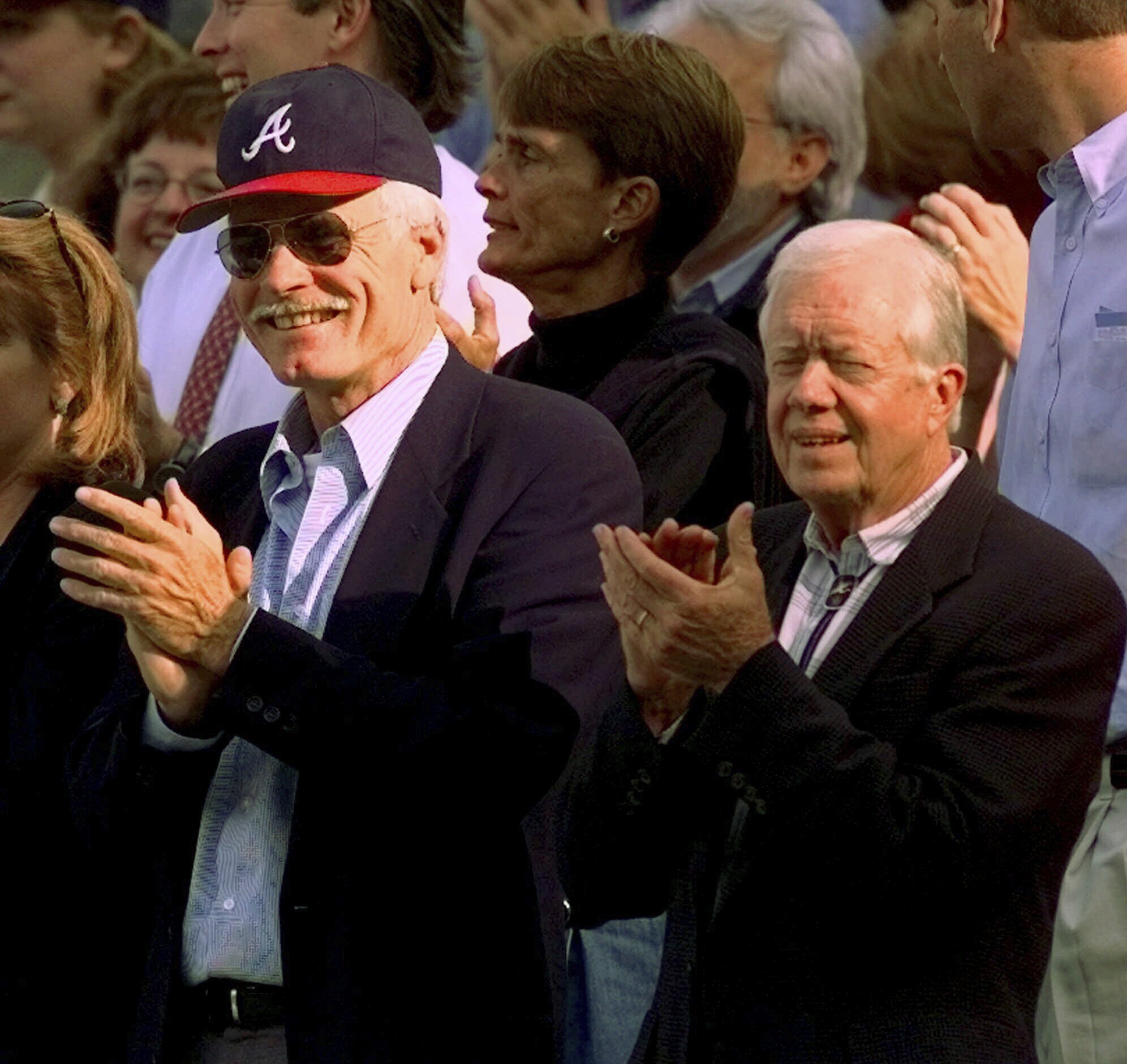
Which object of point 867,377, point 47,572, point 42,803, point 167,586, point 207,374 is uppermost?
point 207,374

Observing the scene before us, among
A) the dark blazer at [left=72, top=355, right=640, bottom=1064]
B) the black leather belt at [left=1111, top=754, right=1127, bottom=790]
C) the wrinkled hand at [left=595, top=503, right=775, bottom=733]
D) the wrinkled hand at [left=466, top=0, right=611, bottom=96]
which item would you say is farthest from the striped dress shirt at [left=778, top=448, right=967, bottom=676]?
the wrinkled hand at [left=466, top=0, right=611, bottom=96]

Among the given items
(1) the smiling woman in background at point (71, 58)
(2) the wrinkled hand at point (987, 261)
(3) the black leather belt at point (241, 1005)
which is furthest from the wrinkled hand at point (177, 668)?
(1) the smiling woman in background at point (71, 58)

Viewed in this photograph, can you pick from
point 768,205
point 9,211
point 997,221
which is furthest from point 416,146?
point 768,205

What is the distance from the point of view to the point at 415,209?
3.51 meters

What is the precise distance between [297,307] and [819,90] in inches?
75.8

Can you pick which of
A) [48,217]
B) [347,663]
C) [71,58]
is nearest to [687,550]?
[347,663]

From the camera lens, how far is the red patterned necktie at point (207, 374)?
4.83 metres

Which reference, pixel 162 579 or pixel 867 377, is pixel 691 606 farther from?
pixel 162 579

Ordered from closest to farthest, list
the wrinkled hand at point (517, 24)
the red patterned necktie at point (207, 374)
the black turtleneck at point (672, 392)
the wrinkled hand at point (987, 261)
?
the black turtleneck at point (672, 392), the wrinkled hand at point (987, 261), the red patterned necktie at point (207, 374), the wrinkled hand at point (517, 24)

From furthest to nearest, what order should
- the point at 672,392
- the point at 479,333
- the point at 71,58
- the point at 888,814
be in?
the point at 71,58, the point at 479,333, the point at 672,392, the point at 888,814

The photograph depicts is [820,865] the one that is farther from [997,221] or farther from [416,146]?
[997,221]

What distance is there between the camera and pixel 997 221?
167 inches

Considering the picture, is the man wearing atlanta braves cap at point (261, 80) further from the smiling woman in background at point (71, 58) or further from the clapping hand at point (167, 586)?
the clapping hand at point (167, 586)

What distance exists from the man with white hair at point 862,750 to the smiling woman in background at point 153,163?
2.61 m
